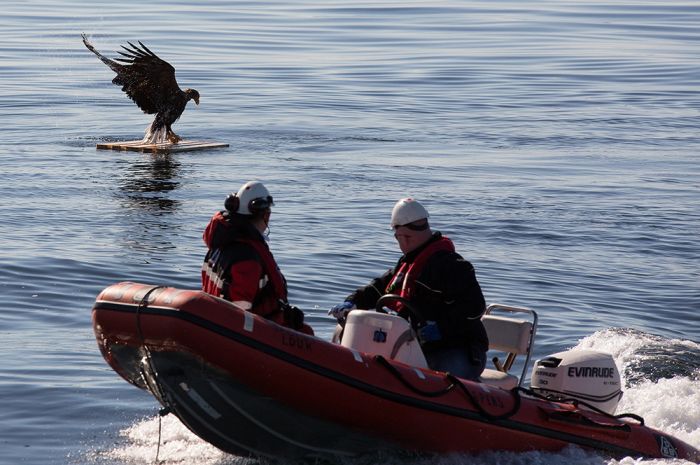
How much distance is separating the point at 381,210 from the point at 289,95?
1280cm

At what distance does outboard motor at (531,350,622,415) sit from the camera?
7996mm

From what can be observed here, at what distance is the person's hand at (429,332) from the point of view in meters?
7.78

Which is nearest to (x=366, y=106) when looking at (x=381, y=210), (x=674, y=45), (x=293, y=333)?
(x=381, y=210)

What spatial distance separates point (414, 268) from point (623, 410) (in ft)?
7.67

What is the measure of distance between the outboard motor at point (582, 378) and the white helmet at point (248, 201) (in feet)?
6.52

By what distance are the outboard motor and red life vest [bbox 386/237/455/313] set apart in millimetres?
939

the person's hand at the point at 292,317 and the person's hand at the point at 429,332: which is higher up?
the person's hand at the point at 292,317

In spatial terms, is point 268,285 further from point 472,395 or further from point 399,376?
point 472,395

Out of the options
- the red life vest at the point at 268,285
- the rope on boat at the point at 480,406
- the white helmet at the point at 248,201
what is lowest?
the rope on boat at the point at 480,406

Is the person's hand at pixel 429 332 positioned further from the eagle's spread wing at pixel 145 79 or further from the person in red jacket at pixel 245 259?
the eagle's spread wing at pixel 145 79

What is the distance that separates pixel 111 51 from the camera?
37.0 metres

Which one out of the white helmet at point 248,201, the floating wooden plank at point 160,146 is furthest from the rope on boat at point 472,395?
the floating wooden plank at point 160,146

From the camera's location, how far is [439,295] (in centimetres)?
775

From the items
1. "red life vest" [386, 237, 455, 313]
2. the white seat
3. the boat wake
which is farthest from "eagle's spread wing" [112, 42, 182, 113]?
"red life vest" [386, 237, 455, 313]
